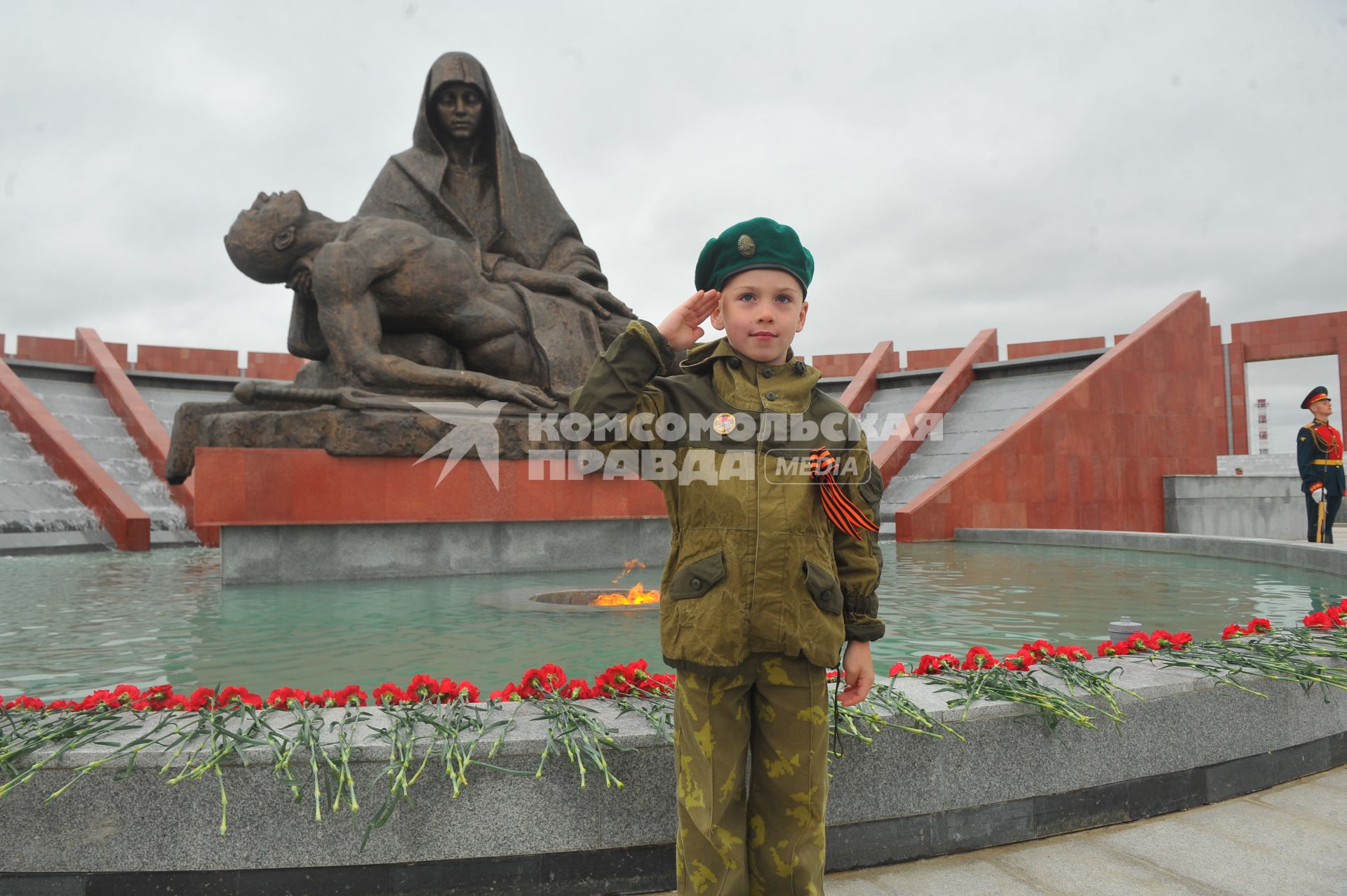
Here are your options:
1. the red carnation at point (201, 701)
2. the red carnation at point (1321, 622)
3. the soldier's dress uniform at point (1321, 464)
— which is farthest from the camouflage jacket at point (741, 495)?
the soldier's dress uniform at point (1321, 464)

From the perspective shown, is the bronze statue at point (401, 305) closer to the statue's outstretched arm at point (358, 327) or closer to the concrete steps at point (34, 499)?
the statue's outstretched arm at point (358, 327)

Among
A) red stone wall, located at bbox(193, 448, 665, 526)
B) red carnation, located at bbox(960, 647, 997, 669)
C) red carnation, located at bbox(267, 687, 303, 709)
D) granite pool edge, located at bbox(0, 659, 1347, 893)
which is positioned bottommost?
granite pool edge, located at bbox(0, 659, 1347, 893)

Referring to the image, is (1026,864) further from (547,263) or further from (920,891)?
(547,263)

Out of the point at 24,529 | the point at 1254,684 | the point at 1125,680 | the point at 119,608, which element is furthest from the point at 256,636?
the point at 24,529

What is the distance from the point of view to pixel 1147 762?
221 cm

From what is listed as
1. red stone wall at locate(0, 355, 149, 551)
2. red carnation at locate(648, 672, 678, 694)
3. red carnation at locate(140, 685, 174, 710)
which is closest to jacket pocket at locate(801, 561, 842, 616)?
red carnation at locate(648, 672, 678, 694)

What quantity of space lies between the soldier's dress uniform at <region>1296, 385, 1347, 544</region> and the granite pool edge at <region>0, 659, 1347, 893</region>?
7839 mm

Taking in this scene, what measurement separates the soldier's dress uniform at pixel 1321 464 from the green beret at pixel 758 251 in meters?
8.62

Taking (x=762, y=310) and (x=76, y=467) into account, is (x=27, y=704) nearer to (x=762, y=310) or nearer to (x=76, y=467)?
(x=762, y=310)

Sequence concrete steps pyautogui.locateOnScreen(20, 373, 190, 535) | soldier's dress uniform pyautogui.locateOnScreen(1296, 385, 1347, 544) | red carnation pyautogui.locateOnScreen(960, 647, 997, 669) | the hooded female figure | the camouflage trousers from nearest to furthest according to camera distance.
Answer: the camouflage trousers < red carnation pyautogui.locateOnScreen(960, 647, 997, 669) < the hooded female figure < soldier's dress uniform pyautogui.locateOnScreen(1296, 385, 1347, 544) < concrete steps pyautogui.locateOnScreen(20, 373, 190, 535)

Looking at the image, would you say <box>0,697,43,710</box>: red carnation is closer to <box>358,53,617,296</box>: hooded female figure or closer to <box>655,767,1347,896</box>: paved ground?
<box>655,767,1347,896</box>: paved ground

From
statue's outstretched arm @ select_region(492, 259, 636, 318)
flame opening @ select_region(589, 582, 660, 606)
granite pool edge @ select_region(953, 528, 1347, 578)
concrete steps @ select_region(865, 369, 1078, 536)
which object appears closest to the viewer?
flame opening @ select_region(589, 582, 660, 606)

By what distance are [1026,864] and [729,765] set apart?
0.93m

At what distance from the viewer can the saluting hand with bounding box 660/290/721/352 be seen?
5.31 ft
